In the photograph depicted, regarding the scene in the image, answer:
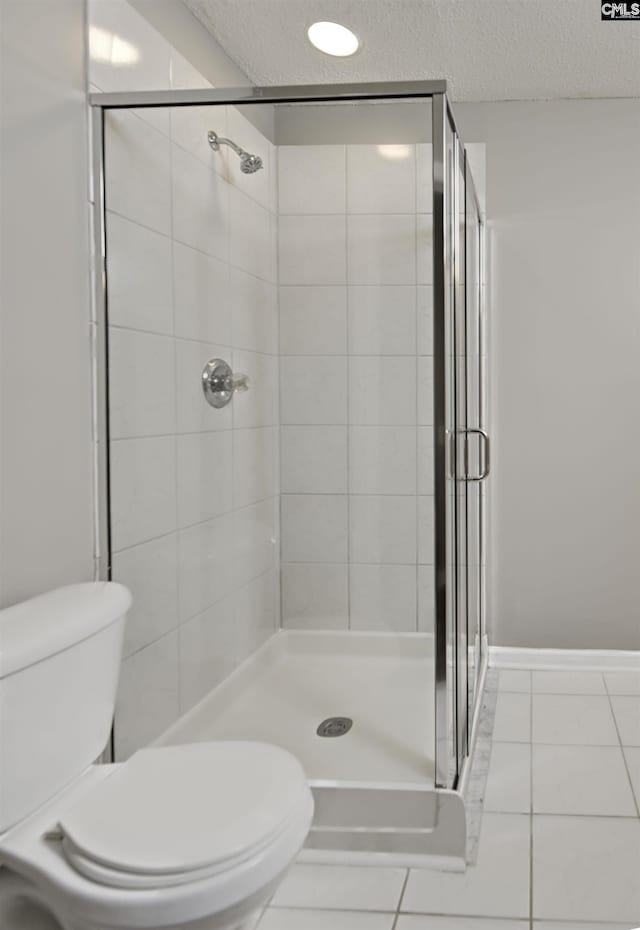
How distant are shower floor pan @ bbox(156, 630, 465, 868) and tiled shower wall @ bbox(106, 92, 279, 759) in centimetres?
9

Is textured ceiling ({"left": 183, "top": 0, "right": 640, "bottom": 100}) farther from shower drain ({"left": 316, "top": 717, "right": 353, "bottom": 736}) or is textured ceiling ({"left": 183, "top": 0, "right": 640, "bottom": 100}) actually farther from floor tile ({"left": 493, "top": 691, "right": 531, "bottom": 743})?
floor tile ({"left": 493, "top": 691, "right": 531, "bottom": 743})

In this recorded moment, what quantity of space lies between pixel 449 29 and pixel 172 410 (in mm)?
1558

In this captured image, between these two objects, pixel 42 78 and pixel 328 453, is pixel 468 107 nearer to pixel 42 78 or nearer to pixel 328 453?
pixel 328 453

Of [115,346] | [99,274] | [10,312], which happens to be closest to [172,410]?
[115,346]

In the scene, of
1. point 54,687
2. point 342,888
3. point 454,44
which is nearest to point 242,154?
point 454,44

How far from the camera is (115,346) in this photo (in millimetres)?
2072

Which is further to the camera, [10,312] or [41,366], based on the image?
[41,366]

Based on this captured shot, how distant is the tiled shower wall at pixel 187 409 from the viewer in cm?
209

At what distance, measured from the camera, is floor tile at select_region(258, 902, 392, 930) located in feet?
5.55

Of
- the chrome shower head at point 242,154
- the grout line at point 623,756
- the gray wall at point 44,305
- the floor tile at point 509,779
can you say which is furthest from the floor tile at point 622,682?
the chrome shower head at point 242,154

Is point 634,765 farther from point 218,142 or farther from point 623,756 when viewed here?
point 218,142

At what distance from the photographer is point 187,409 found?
7.39 feet

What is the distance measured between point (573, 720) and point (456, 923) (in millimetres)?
1233

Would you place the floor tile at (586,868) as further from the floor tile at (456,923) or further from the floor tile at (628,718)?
the floor tile at (628,718)
